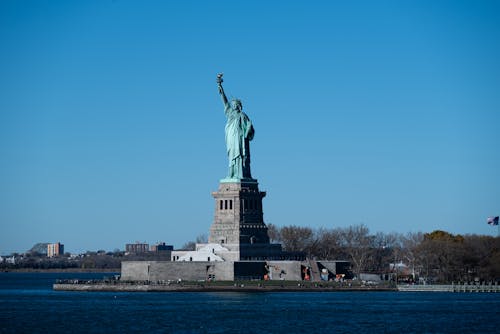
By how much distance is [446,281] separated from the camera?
4643 inches

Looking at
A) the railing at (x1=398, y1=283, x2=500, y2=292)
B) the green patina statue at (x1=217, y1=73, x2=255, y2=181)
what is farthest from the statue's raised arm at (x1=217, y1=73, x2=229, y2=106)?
the railing at (x1=398, y1=283, x2=500, y2=292)

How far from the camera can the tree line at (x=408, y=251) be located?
11812cm

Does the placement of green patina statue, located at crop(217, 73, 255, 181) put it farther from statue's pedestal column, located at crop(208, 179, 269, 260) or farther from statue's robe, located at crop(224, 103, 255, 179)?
statue's pedestal column, located at crop(208, 179, 269, 260)

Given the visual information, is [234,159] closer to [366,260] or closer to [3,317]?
[366,260]

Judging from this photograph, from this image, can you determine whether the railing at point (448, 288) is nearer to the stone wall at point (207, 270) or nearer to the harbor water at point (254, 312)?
the harbor water at point (254, 312)

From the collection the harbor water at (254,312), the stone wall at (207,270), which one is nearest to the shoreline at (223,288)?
the harbor water at (254,312)

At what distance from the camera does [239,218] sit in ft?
372

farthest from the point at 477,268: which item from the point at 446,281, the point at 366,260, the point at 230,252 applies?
the point at 230,252

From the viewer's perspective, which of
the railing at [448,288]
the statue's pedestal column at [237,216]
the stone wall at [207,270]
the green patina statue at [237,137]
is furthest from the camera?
the green patina statue at [237,137]

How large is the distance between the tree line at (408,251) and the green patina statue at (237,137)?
56.8 feet

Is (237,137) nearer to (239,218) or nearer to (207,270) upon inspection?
(239,218)

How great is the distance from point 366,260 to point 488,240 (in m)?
12.4

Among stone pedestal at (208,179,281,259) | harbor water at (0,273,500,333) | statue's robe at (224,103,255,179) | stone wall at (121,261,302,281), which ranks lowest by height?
harbor water at (0,273,500,333)

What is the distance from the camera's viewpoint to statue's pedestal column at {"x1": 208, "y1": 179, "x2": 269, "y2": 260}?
113m
